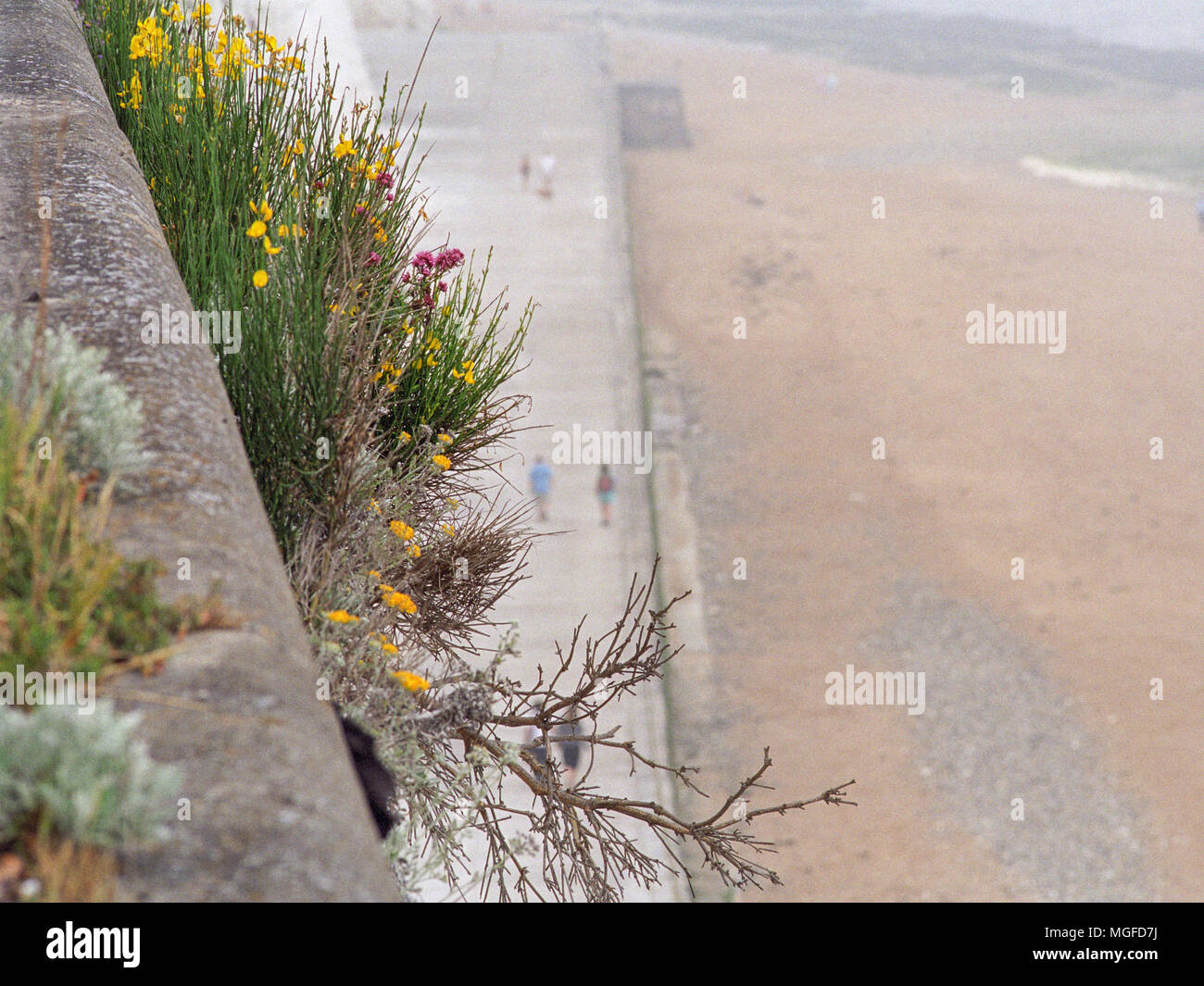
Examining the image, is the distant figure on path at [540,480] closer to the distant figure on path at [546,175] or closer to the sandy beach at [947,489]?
the sandy beach at [947,489]

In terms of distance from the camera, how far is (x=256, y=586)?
2072 mm

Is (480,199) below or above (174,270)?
above

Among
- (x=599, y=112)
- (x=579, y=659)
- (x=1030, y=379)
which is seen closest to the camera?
(x=579, y=659)

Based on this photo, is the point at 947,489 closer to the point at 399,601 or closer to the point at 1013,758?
the point at 1013,758

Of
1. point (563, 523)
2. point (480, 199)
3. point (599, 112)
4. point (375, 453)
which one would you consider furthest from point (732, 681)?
point (599, 112)

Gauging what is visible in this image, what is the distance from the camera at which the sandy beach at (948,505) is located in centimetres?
1410

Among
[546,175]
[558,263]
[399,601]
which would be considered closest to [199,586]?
[399,601]

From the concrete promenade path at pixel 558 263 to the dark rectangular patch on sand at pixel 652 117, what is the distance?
1669 millimetres

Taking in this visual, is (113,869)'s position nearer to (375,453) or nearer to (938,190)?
(375,453)

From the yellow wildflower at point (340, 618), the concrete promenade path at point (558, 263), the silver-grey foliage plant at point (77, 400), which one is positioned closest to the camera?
the silver-grey foliage plant at point (77, 400)

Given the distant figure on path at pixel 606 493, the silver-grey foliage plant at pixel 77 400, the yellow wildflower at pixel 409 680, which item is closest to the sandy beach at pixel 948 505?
the distant figure on path at pixel 606 493

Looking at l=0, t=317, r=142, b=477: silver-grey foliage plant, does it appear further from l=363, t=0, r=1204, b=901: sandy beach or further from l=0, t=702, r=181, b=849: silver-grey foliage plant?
l=363, t=0, r=1204, b=901: sandy beach

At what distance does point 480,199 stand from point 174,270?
27251mm

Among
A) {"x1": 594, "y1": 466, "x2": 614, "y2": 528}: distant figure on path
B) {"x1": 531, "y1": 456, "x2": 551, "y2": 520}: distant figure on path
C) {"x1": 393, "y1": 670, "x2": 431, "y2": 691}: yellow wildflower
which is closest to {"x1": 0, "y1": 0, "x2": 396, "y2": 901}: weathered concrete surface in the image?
{"x1": 393, "y1": 670, "x2": 431, "y2": 691}: yellow wildflower
